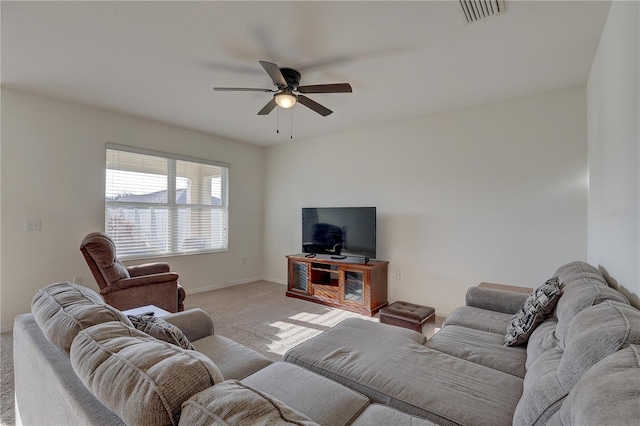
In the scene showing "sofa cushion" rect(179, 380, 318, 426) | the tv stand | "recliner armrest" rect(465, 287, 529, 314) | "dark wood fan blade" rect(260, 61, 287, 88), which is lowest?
the tv stand

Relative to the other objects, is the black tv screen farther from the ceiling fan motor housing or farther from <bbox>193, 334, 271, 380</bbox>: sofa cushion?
<bbox>193, 334, 271, 380</bbox>: sofa cushion

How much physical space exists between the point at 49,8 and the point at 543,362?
3313mm

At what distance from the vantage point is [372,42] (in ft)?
7.52

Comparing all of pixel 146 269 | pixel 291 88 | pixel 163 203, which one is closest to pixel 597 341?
pixel 291 88

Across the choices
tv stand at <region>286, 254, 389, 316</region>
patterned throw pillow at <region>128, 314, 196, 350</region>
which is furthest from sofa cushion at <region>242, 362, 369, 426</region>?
tv stand at <region>286, 254, 389, 316</region>

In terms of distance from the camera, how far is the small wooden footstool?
2.58 metres

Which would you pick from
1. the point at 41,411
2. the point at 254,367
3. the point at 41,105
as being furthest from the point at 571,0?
the point at 41,105

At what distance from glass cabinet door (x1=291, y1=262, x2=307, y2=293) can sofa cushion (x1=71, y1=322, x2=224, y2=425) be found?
11.9 ft

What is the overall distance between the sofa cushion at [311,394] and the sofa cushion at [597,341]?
2.42 feet

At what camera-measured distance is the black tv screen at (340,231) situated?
4.10 metres

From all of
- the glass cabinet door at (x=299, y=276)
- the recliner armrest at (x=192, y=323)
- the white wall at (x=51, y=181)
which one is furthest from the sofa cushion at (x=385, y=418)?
the white wall at (x=51, y=181)

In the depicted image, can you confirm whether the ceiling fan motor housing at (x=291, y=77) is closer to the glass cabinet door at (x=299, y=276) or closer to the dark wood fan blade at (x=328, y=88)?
the dark wood fan blade at (x=328, y=88)

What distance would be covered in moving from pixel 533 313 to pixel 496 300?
0.75 m

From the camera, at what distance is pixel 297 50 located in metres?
2.40
